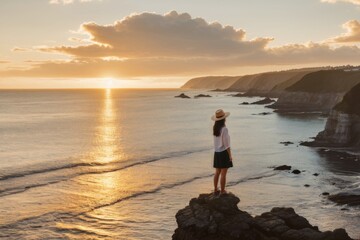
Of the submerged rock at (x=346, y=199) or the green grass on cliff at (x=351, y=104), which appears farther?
the green grass on cliff at (x=351, y=104)

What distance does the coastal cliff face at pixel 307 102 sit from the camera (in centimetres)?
11462

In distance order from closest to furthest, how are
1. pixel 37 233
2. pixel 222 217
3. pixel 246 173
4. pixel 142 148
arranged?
pixel 222 217
pixel 37 233
pixel 246 173
pixel 142 148

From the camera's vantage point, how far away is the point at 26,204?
97.6ft

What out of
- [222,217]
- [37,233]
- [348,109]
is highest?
[348,109]

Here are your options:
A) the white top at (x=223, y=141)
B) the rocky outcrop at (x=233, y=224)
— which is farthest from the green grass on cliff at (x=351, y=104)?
the white top at (x=223, y=141)

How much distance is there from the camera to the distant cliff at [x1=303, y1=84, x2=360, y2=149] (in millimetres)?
51781

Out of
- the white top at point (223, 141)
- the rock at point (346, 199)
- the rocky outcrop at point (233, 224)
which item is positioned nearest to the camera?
the white top at point (223, 141)

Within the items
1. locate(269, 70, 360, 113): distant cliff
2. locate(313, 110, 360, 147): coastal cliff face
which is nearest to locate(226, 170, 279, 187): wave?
locate(313, 110, 360, 147): coastal cliff face

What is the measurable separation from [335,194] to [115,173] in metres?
20.4

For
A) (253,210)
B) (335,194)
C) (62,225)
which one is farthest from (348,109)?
(62,225)

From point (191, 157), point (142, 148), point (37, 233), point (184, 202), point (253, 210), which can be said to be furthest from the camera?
point (142, 148)

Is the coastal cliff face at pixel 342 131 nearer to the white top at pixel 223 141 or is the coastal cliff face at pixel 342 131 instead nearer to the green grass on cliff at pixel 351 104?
the green grass on cliff at pixel 351 104

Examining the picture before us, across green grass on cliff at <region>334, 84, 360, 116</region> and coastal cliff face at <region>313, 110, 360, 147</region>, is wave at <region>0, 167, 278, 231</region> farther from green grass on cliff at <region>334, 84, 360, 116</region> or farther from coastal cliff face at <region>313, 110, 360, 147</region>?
green grass on cliff at <region>334, 84, 360, 116</region>

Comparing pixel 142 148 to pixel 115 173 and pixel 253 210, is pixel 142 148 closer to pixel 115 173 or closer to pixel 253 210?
pixel 115 173
